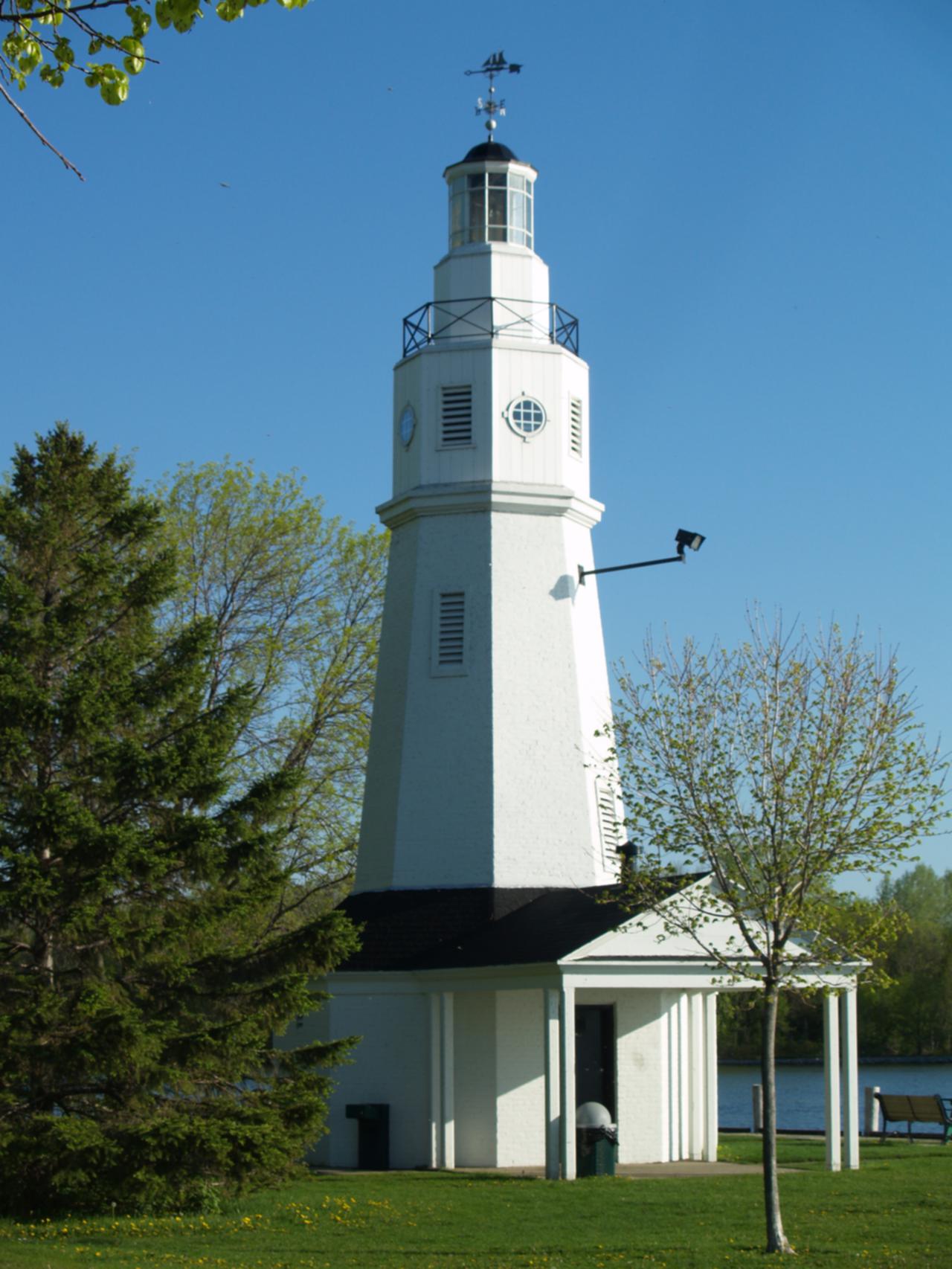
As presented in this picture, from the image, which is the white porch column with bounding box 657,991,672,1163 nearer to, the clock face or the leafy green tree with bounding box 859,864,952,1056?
the clock face

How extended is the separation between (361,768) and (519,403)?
31.0 ft

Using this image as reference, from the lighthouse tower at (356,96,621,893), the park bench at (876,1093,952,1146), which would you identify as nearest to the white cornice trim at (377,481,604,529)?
the lighthouse tower at (356,96,621,893)

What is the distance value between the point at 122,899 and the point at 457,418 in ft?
35.3

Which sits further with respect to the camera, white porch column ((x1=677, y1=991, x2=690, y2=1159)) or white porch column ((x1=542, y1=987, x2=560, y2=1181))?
white porch column ((x1=677, y1=991, x2=690, y2=1159))

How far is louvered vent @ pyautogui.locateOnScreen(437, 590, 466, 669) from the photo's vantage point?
1004 inches

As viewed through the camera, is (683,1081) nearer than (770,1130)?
No

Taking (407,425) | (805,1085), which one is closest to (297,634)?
(407,425)

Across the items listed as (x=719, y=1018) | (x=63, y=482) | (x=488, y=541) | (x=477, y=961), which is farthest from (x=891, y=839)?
Answer: (x=719, y=1018)

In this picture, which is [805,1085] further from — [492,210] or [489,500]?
[492,210]

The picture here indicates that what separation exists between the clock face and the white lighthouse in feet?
0.15

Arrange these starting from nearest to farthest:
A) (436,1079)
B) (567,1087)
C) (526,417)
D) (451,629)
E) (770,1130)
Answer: (770,1130)
(567,1087)
(436,1079)
(451,629)
(526,417)

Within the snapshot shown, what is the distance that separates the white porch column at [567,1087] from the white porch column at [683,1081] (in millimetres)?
3766

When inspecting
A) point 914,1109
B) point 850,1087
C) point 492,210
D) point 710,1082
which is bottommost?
point 914,1109

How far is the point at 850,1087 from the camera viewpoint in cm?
2244
